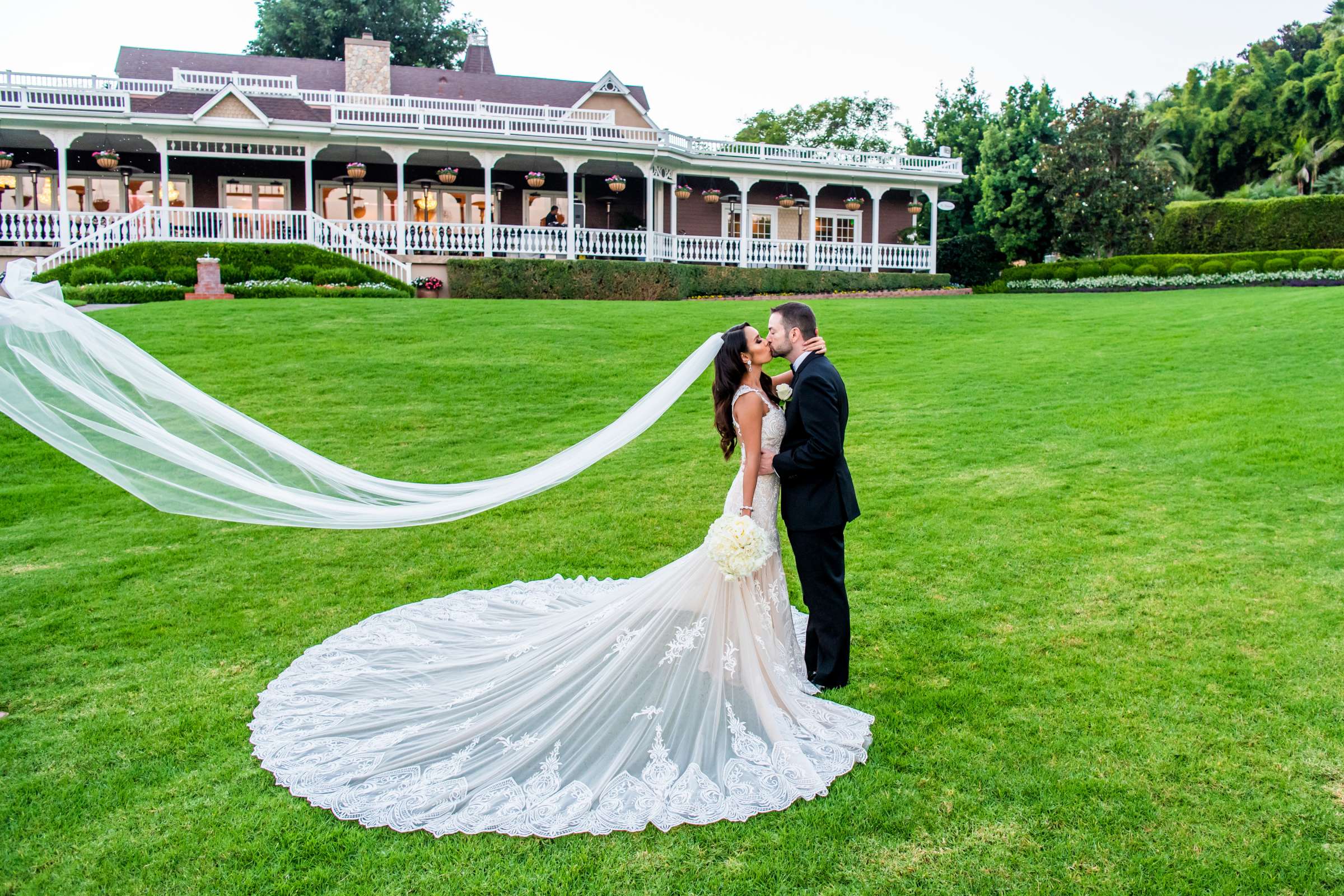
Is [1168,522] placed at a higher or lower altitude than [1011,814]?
higher

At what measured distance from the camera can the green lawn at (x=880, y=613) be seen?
12.0 ft

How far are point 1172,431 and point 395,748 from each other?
9.24 m

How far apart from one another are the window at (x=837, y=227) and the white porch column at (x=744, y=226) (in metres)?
3.57

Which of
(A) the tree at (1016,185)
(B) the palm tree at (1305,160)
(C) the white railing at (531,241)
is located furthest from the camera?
(B) the palm tree at (1305,160)

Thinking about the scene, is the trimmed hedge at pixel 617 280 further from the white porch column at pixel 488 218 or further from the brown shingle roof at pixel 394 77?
the brown shingle roof at pixel 394 77

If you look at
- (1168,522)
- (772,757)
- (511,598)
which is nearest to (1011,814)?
(772,757)

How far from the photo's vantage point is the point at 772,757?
4.34 m

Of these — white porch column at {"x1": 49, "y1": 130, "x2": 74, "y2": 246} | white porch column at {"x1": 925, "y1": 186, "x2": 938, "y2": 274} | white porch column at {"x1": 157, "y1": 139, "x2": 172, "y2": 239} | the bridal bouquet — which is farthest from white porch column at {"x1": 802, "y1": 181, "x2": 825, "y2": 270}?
the bridal bouquet

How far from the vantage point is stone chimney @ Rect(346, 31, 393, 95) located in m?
32.3

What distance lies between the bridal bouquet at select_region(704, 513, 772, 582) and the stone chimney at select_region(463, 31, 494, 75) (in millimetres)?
38853

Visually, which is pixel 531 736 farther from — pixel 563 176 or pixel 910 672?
pixel 563 176

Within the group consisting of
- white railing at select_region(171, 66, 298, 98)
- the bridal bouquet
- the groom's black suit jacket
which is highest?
white railing at select_region(171, 66, 298, 98)

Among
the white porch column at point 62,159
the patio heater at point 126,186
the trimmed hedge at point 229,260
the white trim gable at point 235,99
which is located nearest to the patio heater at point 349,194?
the white trim gable at point 235,99

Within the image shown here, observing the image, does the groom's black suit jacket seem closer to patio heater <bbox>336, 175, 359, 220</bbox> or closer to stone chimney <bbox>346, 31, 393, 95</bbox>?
patio heater <bbox>336, 175, 359, 220</bbox>
